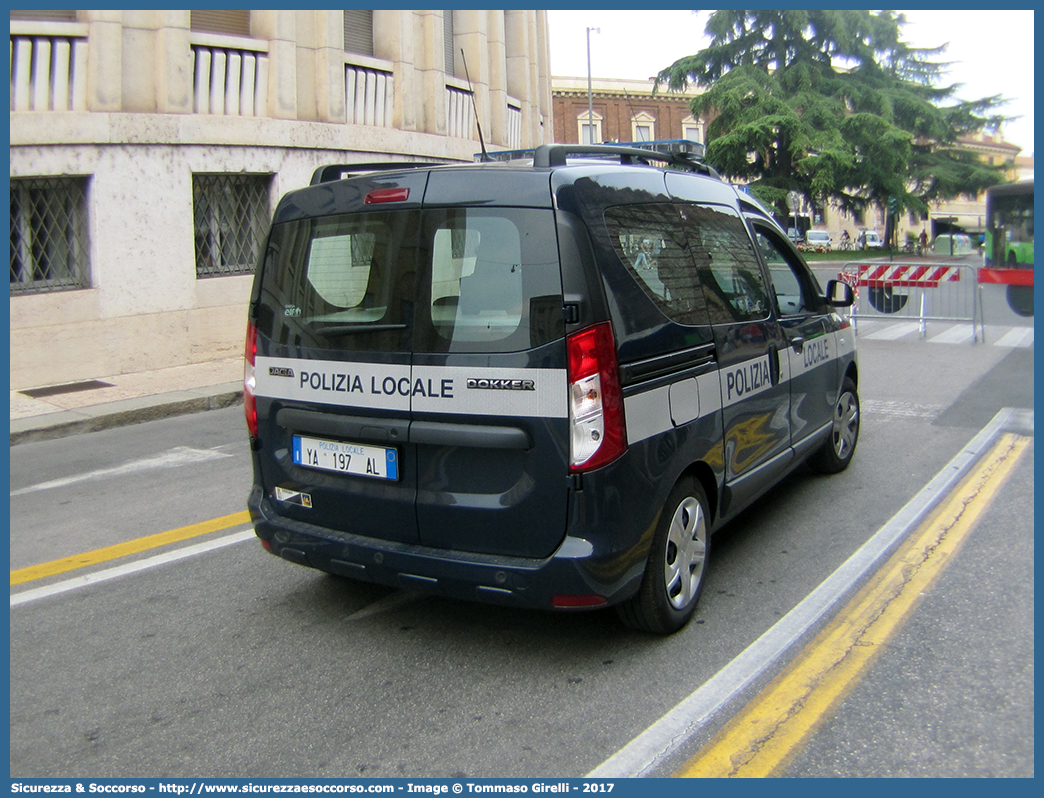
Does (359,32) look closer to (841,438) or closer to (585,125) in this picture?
(841,438)

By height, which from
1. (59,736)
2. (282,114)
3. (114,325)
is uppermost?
(282,114)

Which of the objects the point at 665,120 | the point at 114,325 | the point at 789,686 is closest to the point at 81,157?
the point at 114,325

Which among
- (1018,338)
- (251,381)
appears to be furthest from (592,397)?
(1018,338)

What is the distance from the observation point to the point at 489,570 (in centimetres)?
362

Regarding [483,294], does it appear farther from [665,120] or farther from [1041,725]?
[665,120]

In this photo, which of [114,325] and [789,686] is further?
[114,325]

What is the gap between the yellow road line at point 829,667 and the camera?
10.2 ft

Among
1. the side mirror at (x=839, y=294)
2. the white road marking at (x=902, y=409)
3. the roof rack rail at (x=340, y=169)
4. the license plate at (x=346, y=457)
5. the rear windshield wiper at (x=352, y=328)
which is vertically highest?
the roof rack rail at (x=340, y=169)

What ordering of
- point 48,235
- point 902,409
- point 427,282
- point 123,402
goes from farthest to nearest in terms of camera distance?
1. point 48,235
2. point 123,402
3. point 902,409
4. point 427,282

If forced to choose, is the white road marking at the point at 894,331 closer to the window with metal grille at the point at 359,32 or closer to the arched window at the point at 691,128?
the window with metal grille at the point at 359,32

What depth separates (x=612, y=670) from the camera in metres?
3.76

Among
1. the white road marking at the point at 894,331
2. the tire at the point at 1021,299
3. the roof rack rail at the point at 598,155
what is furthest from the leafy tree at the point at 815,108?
the roof rack rail at the point at 598,155

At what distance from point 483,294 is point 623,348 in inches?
22.3

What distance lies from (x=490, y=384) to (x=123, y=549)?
2.97 metres
